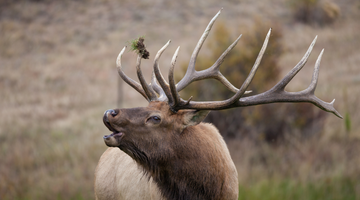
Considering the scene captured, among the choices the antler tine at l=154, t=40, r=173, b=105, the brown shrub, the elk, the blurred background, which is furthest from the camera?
the brown shrub

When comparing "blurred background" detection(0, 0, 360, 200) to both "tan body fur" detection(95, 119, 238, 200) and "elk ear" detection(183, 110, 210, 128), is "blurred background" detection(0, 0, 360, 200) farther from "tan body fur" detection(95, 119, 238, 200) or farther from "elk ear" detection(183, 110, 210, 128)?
"elk ear" detection(183, 110, 210, 128)

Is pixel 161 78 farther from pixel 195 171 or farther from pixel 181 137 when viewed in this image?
pixel 195 171

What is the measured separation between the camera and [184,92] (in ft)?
29.3

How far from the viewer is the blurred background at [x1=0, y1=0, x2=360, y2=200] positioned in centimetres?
725

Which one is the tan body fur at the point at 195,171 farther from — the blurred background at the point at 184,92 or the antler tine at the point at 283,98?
the blurred background at the point at 184,92

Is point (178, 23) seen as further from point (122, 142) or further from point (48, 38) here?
point (122, 142)

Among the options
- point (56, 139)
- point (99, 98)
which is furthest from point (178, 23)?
point (56, 139)

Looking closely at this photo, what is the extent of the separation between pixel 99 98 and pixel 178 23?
43.3ft

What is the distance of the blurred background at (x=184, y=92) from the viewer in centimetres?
725

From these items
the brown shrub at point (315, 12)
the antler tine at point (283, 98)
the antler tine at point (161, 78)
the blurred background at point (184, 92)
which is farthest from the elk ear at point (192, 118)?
the brown shrub at point (315, 12)

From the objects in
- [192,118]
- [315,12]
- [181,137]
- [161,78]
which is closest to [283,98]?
[192,118]

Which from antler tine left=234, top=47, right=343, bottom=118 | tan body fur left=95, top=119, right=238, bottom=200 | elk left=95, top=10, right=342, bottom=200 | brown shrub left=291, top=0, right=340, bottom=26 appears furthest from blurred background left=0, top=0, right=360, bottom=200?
antler tine left=234, top=47, right=343, bottom=118

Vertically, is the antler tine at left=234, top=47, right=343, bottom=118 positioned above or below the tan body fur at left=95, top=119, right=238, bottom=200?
above

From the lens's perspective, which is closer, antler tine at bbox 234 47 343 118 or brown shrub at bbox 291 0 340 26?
antler tine at bbox 234 47 343 118
